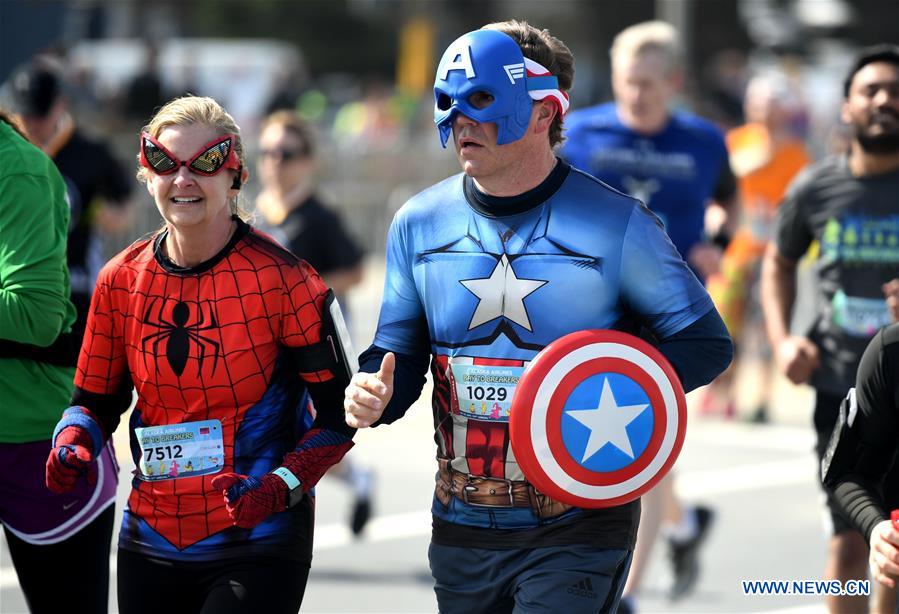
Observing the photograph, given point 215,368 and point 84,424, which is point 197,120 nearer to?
point 215,368

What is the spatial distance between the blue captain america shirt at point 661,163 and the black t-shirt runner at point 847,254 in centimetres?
118

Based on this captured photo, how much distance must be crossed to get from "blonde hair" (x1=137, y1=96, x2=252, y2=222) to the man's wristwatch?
764 millimetres

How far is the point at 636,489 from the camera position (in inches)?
161

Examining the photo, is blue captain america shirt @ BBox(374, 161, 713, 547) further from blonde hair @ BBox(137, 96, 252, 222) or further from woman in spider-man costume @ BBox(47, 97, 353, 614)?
blonde hair @ BBox(137, 96, 252, 222)

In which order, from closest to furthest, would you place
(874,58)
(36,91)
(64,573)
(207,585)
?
1. (207,585)
2. (64,573)
3. (874,58)
4. (36,91)

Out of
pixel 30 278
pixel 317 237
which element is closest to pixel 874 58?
pixel 30 278

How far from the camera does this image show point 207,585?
428cm

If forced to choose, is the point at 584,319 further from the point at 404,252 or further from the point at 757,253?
the point at 757,253

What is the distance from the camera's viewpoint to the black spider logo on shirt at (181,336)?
429 cm

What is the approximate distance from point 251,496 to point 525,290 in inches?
34.6

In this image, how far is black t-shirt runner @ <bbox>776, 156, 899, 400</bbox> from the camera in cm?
601

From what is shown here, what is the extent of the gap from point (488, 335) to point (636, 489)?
1.80 ft

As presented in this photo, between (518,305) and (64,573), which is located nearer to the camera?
(518,305)

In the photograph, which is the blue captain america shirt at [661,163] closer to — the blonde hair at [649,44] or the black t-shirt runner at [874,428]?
the blonde hair at [649,44]
